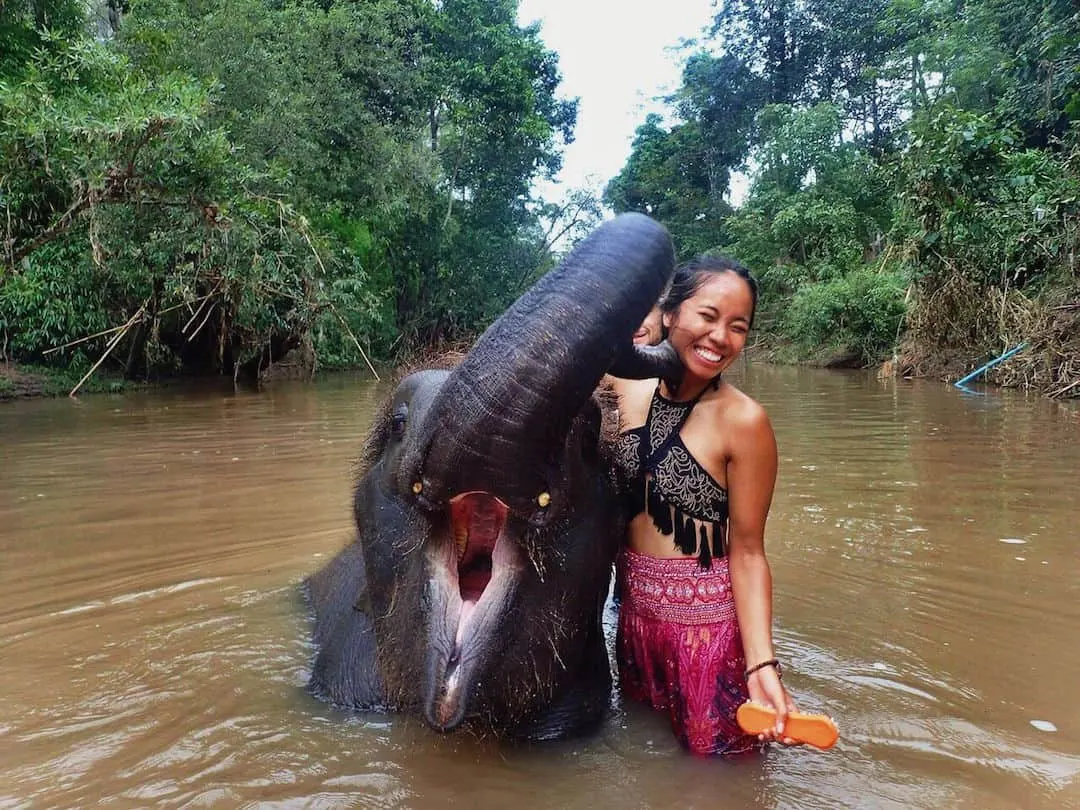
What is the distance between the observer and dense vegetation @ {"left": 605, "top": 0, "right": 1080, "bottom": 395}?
45.6 feet

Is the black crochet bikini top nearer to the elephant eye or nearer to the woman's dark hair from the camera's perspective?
the woman's dark hair

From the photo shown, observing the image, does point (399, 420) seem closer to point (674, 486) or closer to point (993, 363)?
point (674, 486)

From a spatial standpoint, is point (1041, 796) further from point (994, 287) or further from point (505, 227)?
point (505, 227)

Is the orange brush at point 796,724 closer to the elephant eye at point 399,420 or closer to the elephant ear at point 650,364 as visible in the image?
the elephant ear at point 650,364

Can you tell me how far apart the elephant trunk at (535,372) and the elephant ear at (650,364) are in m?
0.15

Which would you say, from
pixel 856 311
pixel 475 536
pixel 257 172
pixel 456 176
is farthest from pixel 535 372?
pixel 456 176

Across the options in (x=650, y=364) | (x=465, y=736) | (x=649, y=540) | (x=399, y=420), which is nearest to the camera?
(x=650, y=364)

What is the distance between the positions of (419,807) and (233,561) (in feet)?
9.99

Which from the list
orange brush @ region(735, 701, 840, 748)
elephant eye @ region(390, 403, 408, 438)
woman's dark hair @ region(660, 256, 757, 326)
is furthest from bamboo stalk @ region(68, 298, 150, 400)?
orange brush @ region(735, 701, 840, 748)

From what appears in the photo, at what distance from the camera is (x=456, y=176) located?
33125 millimetres

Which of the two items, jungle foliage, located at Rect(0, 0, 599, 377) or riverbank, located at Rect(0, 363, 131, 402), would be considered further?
riverbank, located at Rect(0, 363, 131, 402)

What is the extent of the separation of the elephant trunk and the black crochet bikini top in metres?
0.81

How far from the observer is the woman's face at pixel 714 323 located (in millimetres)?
2590

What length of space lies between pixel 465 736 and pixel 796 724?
101cm
